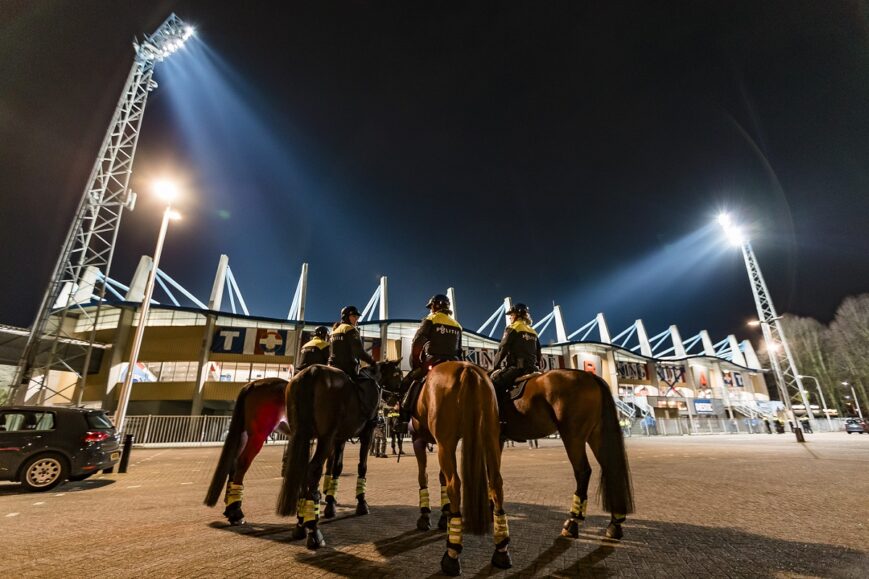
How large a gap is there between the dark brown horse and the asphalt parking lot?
36 centimetres

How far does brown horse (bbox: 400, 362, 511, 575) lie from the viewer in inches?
133

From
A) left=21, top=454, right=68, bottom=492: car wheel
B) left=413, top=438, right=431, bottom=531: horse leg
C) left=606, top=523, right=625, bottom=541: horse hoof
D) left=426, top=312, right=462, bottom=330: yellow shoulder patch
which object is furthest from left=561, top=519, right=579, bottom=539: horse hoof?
left=21, top=454, right=68, bottom=492: car wheel

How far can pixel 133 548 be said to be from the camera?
393cm

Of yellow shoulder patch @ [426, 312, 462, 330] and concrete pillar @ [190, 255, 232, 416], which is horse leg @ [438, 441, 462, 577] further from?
concrete pillar @ [190, 255, 232, 416]

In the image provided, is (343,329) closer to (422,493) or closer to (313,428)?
(313,428)

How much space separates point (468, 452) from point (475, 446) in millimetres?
89

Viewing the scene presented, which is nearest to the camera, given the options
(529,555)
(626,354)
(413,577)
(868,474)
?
(413,577)

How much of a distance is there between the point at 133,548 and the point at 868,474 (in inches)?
579

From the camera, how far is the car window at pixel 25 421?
305 inches

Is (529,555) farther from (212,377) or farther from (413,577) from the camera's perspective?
(212,377)

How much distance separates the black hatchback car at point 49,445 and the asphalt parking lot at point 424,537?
47 centimetres

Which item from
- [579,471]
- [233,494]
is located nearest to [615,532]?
[579,471]

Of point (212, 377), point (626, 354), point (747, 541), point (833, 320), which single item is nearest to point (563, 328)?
point (626, 354)

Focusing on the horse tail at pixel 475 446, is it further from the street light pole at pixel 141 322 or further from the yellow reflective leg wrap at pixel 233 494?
the street light pole at pixel 141 322
